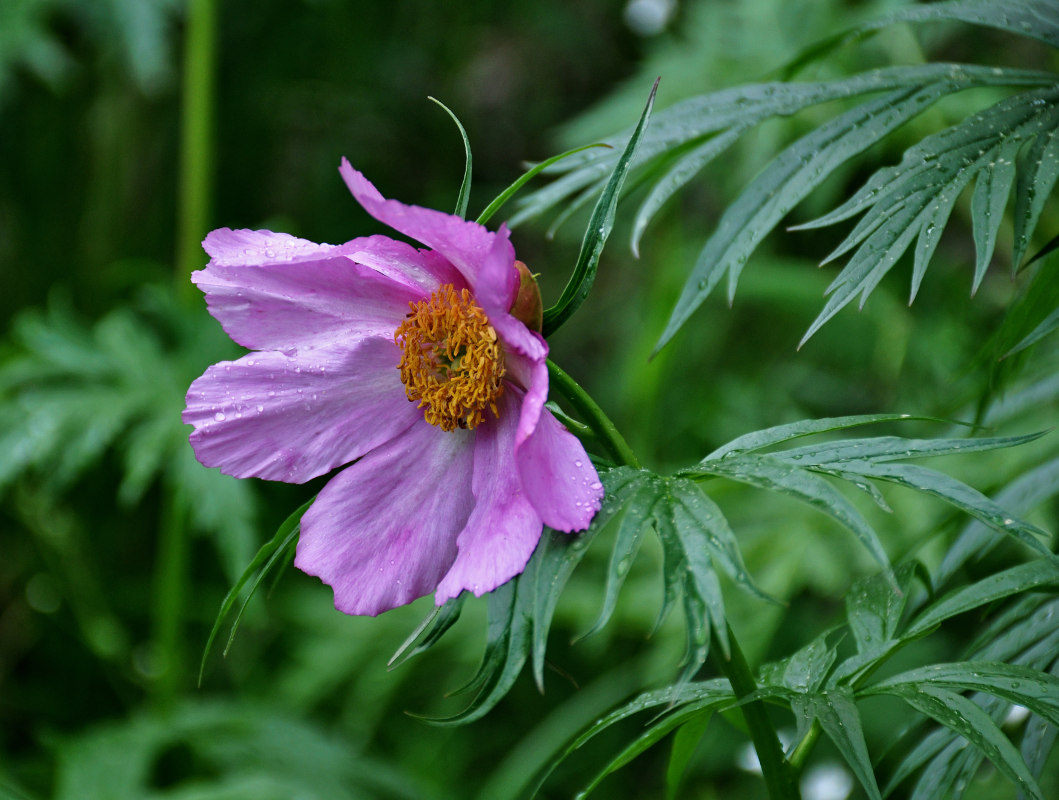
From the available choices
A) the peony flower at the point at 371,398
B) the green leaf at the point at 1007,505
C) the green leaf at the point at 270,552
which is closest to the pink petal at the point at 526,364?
the peony flower at the point at 371,398

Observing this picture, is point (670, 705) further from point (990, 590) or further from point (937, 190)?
point (937, 190)

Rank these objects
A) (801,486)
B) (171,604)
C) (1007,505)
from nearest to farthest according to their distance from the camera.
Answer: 1. (801,486)
2. (1007,505)
3. (171,604)

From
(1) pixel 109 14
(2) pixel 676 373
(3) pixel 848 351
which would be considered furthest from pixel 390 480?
(2) pixel 676 373

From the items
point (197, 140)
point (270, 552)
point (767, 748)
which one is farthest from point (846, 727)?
point (197, 140)

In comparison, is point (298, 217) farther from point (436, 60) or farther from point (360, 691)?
point (360, 691)

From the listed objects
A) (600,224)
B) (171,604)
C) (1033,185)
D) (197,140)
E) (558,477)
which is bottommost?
(171,604)

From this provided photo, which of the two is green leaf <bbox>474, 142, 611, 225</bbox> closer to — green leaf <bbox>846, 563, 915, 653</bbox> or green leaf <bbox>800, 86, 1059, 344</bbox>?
green leaf <bbox>800, 86, 1059, 344</bbox>
